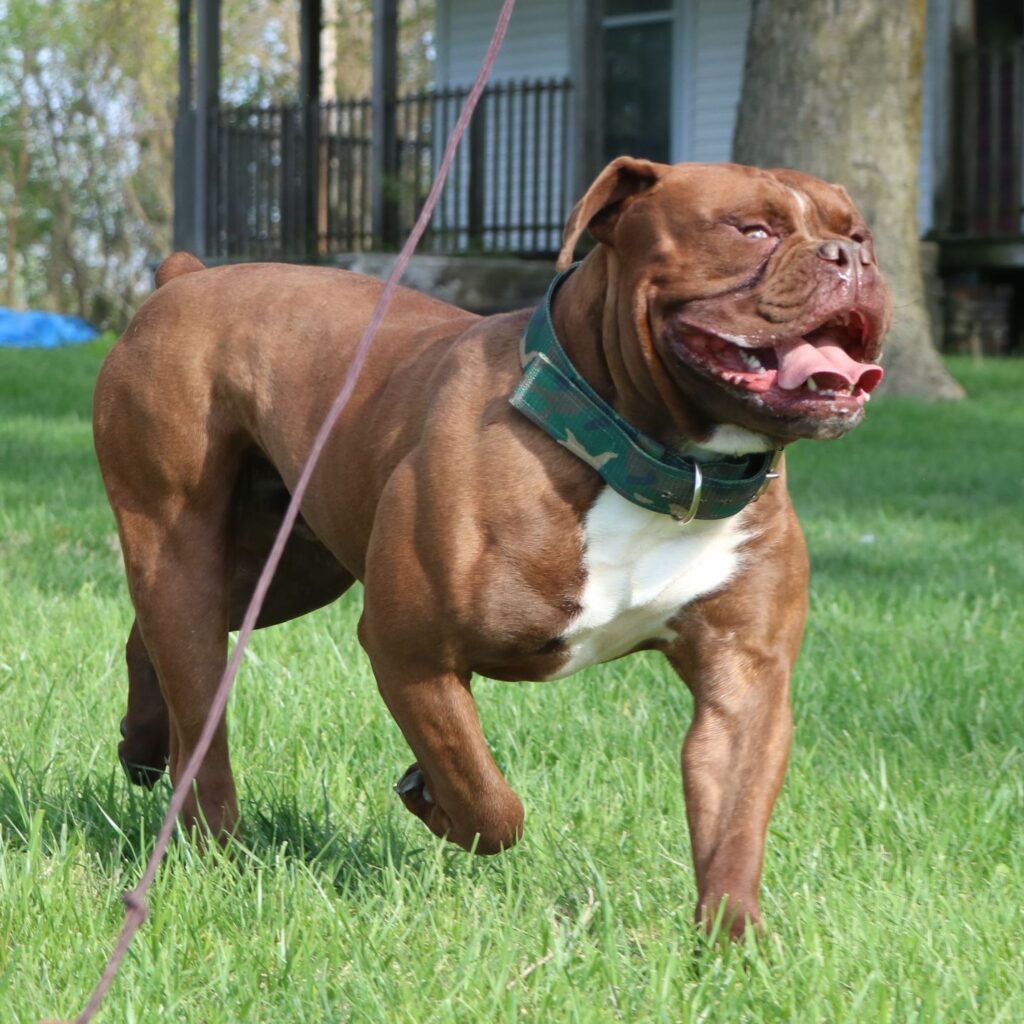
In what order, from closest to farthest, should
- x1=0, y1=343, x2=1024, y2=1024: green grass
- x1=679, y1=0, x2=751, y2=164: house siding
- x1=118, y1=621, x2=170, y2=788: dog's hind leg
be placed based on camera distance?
1. x1=0, y1=343, x2=1024, y2=1024: green grass
2. x1=118, y1=621, x2=170, y2=788: dog's hind leg
3. x1=679, y1=0, x2=751, y2=164: house siding

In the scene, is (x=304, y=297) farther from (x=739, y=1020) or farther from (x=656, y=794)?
(x=739, y=1020)

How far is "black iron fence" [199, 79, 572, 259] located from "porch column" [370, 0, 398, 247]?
0.02 meters

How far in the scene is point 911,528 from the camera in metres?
8.05

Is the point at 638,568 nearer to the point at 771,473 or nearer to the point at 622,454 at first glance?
the point at 622,454

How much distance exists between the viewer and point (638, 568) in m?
3.11

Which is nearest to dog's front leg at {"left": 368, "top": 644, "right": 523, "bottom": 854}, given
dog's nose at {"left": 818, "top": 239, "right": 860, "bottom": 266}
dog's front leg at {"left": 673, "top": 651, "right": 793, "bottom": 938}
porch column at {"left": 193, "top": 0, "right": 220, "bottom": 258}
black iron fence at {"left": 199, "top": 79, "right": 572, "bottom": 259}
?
dog's front leg at {"left": 673, "top": 651, "right": 793, "bottom": 938}

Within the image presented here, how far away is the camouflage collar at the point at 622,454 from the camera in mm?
3068

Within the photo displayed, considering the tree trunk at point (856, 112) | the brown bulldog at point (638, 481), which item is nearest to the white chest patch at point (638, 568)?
the brown bulldog at point (638, 481)

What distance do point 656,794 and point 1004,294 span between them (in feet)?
44.7

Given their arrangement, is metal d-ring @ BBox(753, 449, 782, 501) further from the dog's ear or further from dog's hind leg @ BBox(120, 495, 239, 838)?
dog's hind leg @ BBox(120, 495, 239, 838)

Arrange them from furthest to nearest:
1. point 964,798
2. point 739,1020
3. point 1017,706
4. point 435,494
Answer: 1. point 1017,706
2. point 964,798
3. point 435,494
4. point 739,1020

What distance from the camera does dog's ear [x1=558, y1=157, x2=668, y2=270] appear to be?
10.1 feet

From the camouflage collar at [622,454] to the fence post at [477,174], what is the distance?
1375 centimetres

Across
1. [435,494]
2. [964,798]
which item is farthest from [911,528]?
[435,494]
